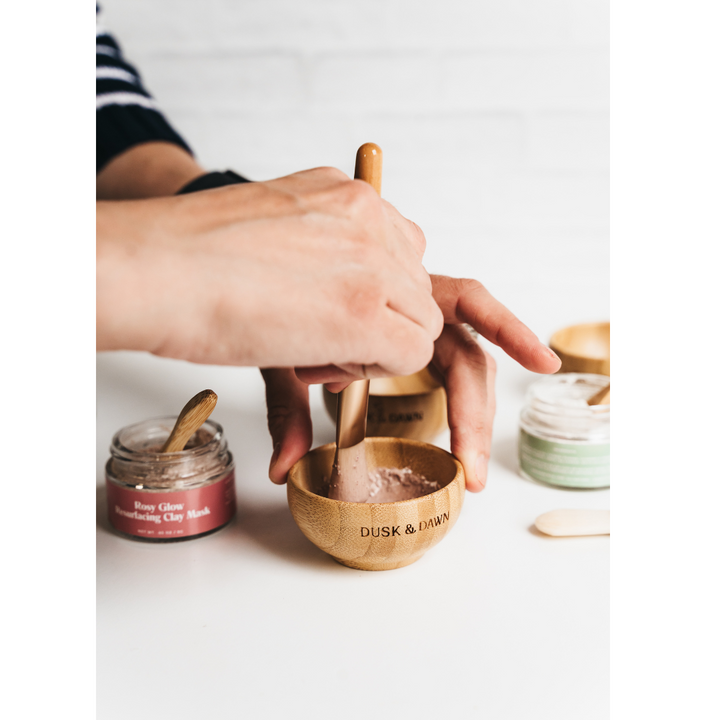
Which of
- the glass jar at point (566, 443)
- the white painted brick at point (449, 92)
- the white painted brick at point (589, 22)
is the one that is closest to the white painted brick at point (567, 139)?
the white painted brick at point (449, 92)

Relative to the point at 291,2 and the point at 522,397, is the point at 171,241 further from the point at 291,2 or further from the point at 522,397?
the point at 291,2

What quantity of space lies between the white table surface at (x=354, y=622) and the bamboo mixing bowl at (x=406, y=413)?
69 mm

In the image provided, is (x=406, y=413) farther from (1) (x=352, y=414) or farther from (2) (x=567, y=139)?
(2) (x=567, y=139)

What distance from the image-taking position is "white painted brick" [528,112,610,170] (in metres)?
1.14

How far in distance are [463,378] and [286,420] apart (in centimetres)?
15

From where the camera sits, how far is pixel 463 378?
0.56 meters

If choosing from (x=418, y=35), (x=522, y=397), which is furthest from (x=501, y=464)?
(x=418, y=35)

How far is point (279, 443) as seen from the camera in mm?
511

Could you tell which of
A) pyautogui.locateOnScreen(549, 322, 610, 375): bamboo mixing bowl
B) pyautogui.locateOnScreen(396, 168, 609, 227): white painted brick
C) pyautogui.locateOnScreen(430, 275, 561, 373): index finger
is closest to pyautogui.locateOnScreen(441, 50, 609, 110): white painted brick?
pyautogui.locateOnScreen(396, 168, 609, 227): white painted brick

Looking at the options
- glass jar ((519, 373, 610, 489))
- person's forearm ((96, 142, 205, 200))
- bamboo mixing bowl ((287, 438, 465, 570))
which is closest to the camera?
bamboo mixing bowl ((287, 438, 465, 570))

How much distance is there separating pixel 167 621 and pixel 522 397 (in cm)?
46

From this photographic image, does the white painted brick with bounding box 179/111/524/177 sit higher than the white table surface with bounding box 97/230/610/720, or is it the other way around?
the white painted brick with bounding box 179/111/524/177

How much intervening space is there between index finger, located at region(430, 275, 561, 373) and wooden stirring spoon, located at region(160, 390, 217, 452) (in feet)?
0.65

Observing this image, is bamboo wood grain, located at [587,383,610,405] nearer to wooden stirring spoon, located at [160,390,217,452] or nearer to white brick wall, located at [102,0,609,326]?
wooden stirring spoon, located at [160,390,217,452]
